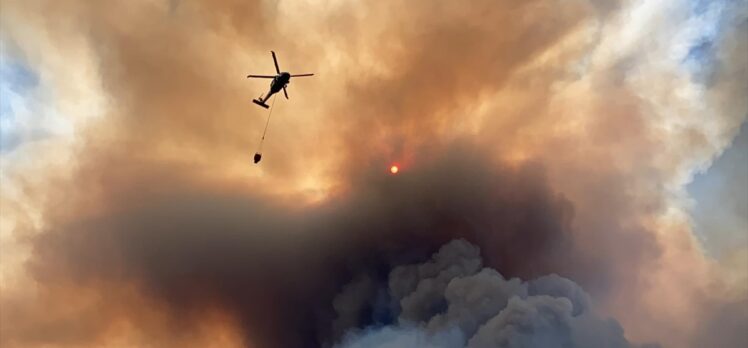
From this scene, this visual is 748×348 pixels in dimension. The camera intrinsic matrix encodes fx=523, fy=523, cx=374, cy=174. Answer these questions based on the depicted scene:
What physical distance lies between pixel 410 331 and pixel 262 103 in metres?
88.3

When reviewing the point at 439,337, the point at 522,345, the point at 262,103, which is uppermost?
the point at 262,103

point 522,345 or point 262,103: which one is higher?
point 262,103

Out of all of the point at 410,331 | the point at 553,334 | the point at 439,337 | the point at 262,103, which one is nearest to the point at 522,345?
the point at 553,334

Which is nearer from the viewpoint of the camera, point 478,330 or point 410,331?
point 478,330

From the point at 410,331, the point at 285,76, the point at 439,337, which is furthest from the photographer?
the point at 410,331

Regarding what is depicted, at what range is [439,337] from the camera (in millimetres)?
137250

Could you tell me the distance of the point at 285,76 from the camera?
82062 mm

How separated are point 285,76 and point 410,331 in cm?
9186

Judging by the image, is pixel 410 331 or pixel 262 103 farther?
pixel 410 331

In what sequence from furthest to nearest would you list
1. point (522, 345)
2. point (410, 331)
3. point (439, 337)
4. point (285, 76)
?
point (410, 331) → point (439, 337) → point (522, 345) → point (285, 76)

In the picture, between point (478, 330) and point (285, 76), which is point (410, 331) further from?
point (285, 76)

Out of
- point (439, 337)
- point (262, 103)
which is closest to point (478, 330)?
point (439, 337)

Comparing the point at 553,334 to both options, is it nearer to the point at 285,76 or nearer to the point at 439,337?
the point at 439,337

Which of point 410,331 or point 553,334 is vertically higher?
point 410,331
